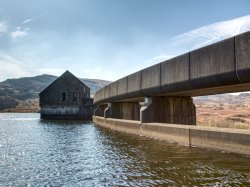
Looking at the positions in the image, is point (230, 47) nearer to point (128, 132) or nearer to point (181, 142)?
point (181, 142)

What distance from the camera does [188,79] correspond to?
12516 millimetres

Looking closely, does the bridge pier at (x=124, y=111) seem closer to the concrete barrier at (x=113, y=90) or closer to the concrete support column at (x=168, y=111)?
the concrete barrier at (x=113, y=90)

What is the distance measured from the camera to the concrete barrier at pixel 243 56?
920cm

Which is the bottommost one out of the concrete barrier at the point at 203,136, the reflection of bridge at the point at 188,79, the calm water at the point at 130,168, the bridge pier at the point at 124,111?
the calm water at the point at 130,168

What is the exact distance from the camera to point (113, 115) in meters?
30.0

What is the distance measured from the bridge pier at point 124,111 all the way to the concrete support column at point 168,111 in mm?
9816

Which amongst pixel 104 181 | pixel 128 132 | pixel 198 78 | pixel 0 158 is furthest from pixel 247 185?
pixel 128 132

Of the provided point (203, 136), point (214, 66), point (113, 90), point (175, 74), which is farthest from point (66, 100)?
point (214, 66)

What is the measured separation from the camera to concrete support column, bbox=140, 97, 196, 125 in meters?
17.3

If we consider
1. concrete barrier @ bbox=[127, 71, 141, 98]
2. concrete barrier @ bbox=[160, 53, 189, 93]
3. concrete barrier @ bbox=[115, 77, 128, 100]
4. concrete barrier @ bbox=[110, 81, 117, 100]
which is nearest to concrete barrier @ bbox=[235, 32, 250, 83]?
concrete barrier @ bbox=[160, 53, 189, 93]

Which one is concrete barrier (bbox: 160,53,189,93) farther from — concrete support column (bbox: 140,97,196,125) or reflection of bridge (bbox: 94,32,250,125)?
concrete support column (bbox: 140,97,196,125)

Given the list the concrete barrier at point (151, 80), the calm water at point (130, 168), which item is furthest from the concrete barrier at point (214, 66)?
the concrete barrier at point (151, 80)

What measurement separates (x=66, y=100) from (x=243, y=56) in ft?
165

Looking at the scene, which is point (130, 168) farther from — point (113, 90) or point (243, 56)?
point (113, 90)
